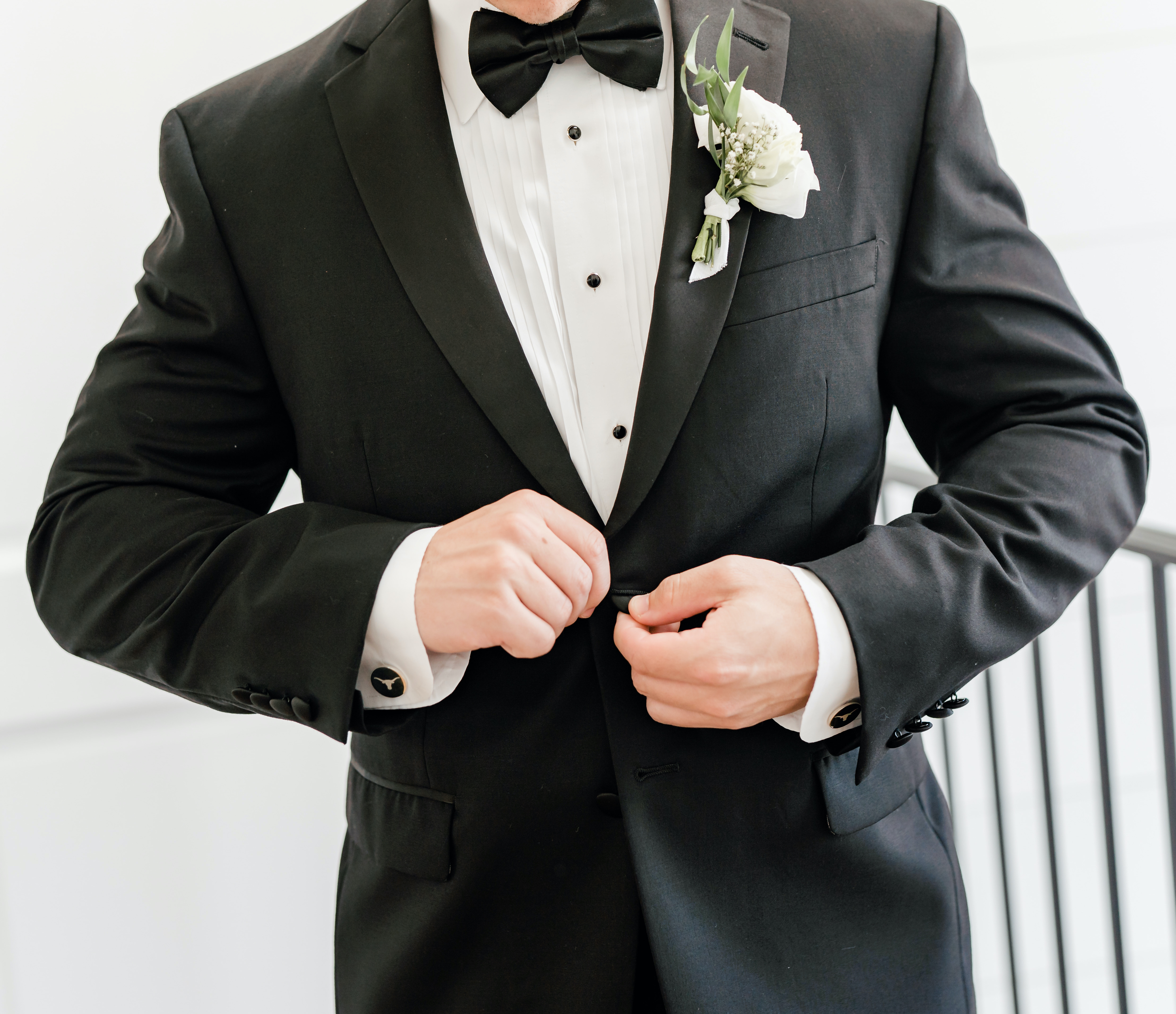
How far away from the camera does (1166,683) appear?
1.21 m

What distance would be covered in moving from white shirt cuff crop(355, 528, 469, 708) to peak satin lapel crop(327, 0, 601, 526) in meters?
0.12

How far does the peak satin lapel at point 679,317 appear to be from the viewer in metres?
0.86

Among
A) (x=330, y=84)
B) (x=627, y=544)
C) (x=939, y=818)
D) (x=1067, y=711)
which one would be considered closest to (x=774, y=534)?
(x=627, y=544)

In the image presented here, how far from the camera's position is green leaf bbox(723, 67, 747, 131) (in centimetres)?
83

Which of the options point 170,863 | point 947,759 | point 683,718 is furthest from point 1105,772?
point 170,863

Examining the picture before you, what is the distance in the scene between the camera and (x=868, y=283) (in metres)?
0.92

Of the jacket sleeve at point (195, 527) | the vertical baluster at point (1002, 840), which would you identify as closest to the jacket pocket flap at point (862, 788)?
the jacket sleeve at point (195, 527)

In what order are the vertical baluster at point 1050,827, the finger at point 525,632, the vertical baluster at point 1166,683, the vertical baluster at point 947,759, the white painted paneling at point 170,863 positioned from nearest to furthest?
the finger at point 525,632, the vertical baluster at point 1166,683, the vertical baluster at point 1050,827, the white painted paneling at point 170,863, the vertical baluster at point 947,759

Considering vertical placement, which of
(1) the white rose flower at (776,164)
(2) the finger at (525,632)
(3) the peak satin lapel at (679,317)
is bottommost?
(2) the finger at (525,632)

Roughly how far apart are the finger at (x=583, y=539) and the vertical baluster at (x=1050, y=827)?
92 cm

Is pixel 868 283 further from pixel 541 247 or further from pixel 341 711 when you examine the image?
pixel 341 711

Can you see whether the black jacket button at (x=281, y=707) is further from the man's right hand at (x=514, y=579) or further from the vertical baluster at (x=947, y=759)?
the vertical baluster at (x=947, y=759)

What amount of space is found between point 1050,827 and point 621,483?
1.04 meters

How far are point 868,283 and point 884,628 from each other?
1.02 feet
